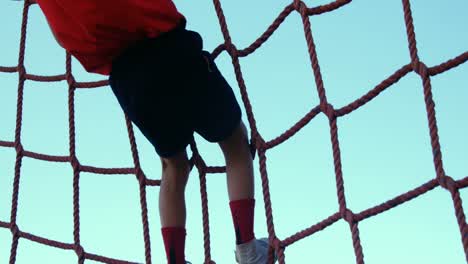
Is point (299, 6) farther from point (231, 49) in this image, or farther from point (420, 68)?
point (420, 68)

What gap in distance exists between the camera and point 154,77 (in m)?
1.70

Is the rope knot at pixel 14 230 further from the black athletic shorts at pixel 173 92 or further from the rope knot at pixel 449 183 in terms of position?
the rope knot at pixel 449 183

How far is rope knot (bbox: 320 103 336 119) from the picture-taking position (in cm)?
174

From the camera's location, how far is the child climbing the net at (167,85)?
1.68 meters

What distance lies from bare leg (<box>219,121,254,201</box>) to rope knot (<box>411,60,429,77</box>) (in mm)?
413

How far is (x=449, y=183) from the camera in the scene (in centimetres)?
141

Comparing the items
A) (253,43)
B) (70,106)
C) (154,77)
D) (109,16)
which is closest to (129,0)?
(109,16)

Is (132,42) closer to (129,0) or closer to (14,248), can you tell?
(129,0)

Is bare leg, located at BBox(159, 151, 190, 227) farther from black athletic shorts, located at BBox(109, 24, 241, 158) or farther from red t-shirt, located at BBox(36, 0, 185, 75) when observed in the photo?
red t-shirt, located at BBox(36, 0, 185, 75)

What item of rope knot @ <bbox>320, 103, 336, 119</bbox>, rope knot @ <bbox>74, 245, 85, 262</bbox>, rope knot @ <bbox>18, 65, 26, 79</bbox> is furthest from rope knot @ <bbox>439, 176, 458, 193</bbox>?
rope knot @ <bbox>18, 65, 26, 79</bbox>

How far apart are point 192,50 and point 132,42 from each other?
12cm

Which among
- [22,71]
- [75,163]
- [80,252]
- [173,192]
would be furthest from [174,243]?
[22,71]

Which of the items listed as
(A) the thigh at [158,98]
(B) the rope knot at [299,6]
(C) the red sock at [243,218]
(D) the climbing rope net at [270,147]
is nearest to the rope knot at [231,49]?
(D) the climbing rope net at [270,147]

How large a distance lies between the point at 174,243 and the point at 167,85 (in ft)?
1.09
